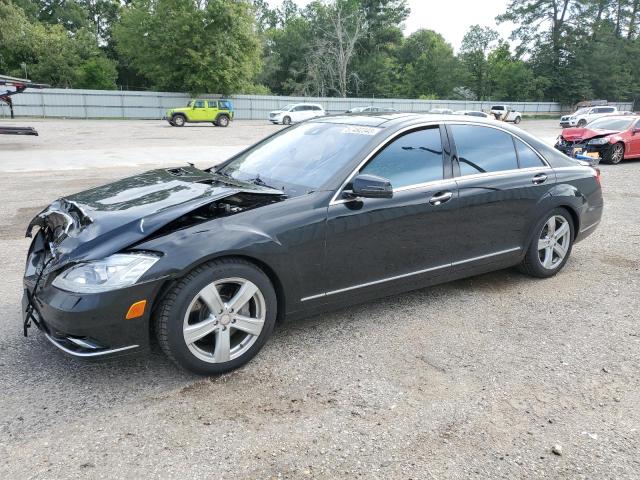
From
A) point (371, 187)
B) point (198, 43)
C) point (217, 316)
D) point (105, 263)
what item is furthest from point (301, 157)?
point (198, 43)

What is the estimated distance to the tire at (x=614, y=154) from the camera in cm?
1502

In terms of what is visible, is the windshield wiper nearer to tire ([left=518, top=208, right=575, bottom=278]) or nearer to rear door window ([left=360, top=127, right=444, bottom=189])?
rear door window ([left=360, top=127, right=444, bottom=189])

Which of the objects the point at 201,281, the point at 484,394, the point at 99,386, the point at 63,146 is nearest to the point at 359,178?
the point at 201,281

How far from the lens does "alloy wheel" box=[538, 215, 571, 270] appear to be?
4887 mm

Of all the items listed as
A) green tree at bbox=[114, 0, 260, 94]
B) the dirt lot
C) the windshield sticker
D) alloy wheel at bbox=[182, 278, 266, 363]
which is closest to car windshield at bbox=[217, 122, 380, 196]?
the windshield sticker

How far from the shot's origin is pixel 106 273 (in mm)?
2848

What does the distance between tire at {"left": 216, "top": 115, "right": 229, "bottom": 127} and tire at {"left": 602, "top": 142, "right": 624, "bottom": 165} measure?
2445cm

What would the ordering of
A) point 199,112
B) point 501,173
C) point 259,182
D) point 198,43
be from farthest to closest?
point 198,43
point 199,112
point 501,173
point 259,182

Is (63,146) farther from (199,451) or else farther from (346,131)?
(199,451)

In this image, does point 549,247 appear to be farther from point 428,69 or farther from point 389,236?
point 428,69

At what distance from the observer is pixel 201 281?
299 centimetres

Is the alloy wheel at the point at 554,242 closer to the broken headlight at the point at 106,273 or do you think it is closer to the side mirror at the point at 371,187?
the side mirror at the point at 371,187

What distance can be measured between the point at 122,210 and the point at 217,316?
2.91 feet

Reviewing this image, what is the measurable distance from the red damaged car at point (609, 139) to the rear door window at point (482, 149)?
11310 mm
